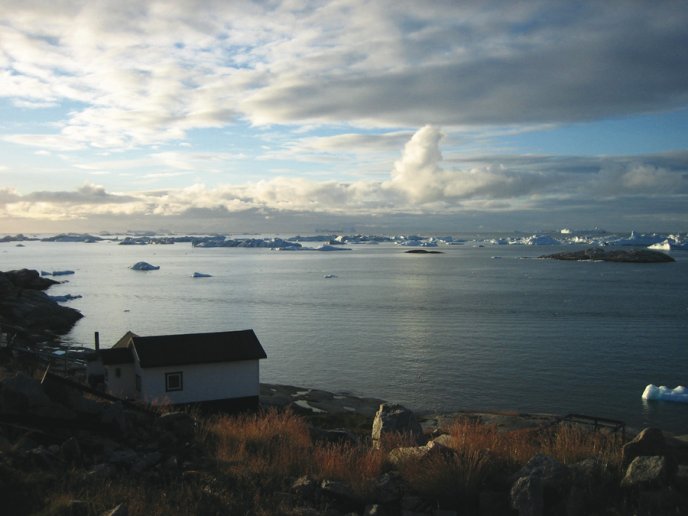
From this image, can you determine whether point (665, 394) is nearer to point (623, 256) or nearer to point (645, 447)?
point (645, 447)

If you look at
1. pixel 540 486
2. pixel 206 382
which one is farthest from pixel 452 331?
pixel 540 486

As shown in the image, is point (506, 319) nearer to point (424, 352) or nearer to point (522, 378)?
point (424, 352)

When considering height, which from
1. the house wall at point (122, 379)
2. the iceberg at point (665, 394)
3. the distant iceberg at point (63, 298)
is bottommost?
the iceberg at point (665, 394)

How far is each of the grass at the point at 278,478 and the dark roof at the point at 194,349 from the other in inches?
609

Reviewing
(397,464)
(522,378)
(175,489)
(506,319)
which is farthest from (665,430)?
(506,319)

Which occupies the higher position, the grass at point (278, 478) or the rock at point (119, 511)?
the rock at point (119, 511)

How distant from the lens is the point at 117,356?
25.3 metres

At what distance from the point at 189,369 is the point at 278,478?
17.4m

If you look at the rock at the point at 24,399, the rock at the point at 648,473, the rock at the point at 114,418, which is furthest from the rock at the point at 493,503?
the rock at the point at 24,399

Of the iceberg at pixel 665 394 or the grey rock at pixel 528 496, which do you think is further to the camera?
the iceberg at pixel 665 394

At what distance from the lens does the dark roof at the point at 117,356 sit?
25.1 meters

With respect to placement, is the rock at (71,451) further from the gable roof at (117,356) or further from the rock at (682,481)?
the gable roof at (117,356)

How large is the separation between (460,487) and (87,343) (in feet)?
156

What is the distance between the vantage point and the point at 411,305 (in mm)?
68438
